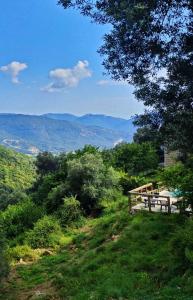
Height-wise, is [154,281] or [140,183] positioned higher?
[140,183]

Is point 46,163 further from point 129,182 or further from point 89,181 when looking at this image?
point 89,181

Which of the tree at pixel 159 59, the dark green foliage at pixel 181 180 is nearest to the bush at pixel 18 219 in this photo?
the dark green foliage at pixel 181 180

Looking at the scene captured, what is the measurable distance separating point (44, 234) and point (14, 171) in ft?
360

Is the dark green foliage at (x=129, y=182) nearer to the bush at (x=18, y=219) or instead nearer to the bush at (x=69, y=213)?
the bush at (x=69, y=213)

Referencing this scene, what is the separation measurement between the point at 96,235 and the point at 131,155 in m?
23.2

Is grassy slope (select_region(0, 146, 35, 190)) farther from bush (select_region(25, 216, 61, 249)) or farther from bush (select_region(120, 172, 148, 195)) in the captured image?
bush (select_region(25, 216, 61, 249))

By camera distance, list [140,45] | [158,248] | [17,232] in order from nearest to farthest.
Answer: [140,45] < [158,248] < [17,232]

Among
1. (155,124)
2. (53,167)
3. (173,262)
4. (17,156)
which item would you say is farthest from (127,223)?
(17,156)

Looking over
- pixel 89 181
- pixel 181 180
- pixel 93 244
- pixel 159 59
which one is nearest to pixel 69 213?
pixel 89 181

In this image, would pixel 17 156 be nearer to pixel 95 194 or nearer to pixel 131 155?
pixel 131 155

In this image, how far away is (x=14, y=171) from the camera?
130m

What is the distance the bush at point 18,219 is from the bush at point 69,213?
4.80ft

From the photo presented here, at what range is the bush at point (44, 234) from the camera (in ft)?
71.4

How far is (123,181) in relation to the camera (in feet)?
102
